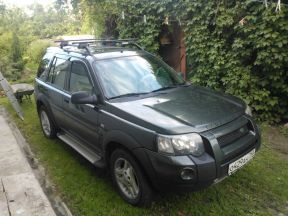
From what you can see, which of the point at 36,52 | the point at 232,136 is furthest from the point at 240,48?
the point at 36,52

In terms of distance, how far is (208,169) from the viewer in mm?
3076

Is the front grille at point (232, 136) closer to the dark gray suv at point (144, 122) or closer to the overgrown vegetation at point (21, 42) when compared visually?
the dark gray suv at point (144, 122)

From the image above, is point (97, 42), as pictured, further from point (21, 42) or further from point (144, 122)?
point (21, 42)

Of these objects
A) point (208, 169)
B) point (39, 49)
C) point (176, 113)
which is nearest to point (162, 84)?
point (176, 113)

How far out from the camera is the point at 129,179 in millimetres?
3701

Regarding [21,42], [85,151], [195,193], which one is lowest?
[195,193]

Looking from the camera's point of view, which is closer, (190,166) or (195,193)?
(190,166)

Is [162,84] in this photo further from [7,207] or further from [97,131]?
[7,207]

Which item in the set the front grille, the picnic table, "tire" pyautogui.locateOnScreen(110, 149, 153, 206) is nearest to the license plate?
the front grille

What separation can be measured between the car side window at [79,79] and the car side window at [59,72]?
0.83 ft

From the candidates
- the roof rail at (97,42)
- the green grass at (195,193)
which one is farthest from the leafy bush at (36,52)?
the green grass at (195,193)

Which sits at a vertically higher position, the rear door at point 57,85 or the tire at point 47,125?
the rear door at point 57,85

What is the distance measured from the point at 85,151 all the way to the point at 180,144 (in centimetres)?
189

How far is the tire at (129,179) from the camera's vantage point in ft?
11.3
